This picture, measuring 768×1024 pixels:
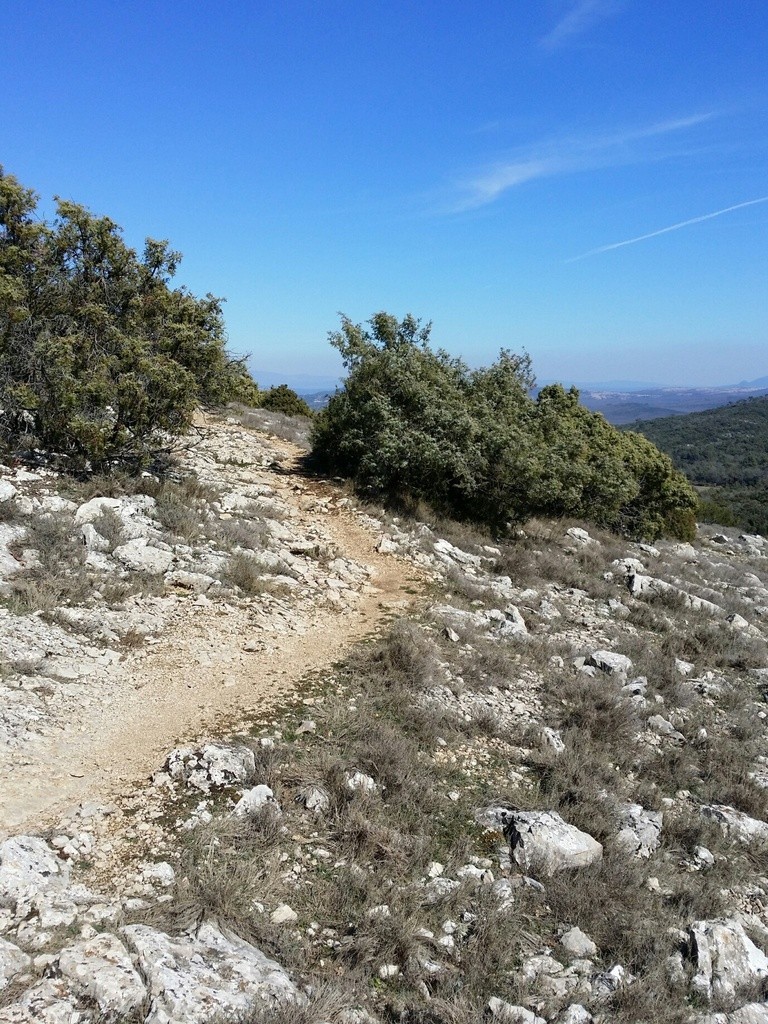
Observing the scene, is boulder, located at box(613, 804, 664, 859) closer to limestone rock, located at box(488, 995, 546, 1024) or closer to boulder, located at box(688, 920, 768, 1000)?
boulder, located at box(688, 920, 768, 1000)

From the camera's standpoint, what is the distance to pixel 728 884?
528 centimetres

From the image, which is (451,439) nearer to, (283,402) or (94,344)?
(94,344)

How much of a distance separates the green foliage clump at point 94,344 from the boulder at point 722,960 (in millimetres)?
10737

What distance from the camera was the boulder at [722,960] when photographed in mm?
4152

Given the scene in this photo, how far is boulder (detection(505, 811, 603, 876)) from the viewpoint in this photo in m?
5.14

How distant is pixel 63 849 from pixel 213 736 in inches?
70.9

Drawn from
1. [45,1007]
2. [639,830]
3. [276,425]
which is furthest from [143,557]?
[276,425]

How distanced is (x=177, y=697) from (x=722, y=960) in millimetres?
5175

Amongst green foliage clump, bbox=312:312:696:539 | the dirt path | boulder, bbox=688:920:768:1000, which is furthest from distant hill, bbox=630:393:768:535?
boulder, bbox=688:920:768:1000

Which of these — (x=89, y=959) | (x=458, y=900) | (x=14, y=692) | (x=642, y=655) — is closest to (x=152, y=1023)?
(x=89, y=959)

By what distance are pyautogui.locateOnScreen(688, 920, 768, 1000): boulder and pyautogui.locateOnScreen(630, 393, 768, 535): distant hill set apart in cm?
4385

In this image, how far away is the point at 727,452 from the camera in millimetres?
131375

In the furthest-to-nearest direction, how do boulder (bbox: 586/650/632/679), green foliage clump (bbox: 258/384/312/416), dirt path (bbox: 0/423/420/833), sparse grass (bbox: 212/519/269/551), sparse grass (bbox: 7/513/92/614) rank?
green foliage clump (bbox: 258/384/312/416)
sparse grass (bbox: 212/519/269/551)
boulder (bbox: 586/650/632/679)
sparse grass (bbox: 7/513/92/614)
dirt path (bbox: 0/423/420/833)

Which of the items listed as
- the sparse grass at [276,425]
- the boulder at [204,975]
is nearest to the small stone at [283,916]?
the boulder at [204,975]
